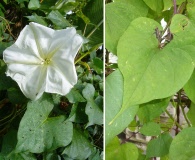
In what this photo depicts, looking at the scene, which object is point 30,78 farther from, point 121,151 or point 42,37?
point 121,151

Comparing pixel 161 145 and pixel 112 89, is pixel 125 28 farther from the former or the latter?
pixel 161 145

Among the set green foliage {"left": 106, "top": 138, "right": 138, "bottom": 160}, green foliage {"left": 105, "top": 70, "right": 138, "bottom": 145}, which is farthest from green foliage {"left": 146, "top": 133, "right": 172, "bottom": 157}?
green foliage {"left": 105, "top": 70, "right": 138, "bottom": 145}

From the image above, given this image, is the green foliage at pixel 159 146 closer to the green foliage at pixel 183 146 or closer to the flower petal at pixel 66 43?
the green foliage at pixel 183 146

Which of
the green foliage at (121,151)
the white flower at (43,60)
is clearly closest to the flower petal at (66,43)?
the white flower at (43,60)

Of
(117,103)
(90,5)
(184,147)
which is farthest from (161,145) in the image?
(90,5)

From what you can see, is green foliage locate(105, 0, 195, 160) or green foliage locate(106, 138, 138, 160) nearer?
green foliage locate(105, 0, 195, 160)

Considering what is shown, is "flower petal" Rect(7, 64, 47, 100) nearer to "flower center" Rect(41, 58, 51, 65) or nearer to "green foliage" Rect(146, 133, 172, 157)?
"flower center" Rect(41, 58, 51, 65)
